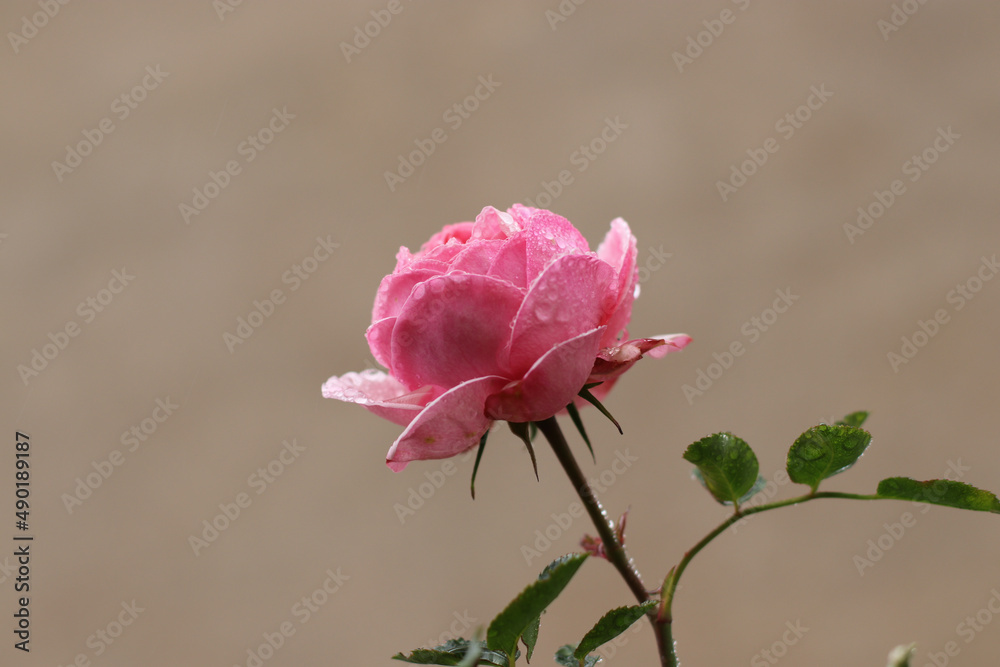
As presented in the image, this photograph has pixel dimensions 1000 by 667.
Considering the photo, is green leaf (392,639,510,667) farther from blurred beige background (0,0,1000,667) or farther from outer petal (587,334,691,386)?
blurred beige background (0,0,1000,667)

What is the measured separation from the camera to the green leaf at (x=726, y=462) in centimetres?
30

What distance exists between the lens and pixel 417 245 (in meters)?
1.78

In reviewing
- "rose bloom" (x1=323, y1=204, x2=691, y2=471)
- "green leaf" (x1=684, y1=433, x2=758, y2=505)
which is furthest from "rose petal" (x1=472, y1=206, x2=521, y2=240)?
"green leaf" (x1=684, y1=433, x2=758, y2=505)

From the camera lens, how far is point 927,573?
1.60 meters

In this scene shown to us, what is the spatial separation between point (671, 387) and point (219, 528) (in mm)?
994

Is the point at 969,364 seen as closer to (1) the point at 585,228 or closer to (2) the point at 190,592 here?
(1) the point at 585,228

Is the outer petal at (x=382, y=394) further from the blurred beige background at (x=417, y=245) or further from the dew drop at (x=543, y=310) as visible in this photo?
the blurred beige background at (x=417, y=245)

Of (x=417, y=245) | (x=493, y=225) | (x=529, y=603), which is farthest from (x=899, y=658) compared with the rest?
(x=417, y=245)

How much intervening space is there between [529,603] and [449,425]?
7 cm

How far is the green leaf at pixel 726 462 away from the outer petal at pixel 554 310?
7 centimetres

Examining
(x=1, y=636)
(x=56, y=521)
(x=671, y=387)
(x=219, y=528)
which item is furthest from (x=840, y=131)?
(x=1, y=636)

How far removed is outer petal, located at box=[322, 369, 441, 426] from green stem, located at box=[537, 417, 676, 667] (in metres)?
0.05

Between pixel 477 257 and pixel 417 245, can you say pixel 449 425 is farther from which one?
pixel 417 245

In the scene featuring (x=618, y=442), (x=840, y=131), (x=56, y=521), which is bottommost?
(x=56, y=521)
